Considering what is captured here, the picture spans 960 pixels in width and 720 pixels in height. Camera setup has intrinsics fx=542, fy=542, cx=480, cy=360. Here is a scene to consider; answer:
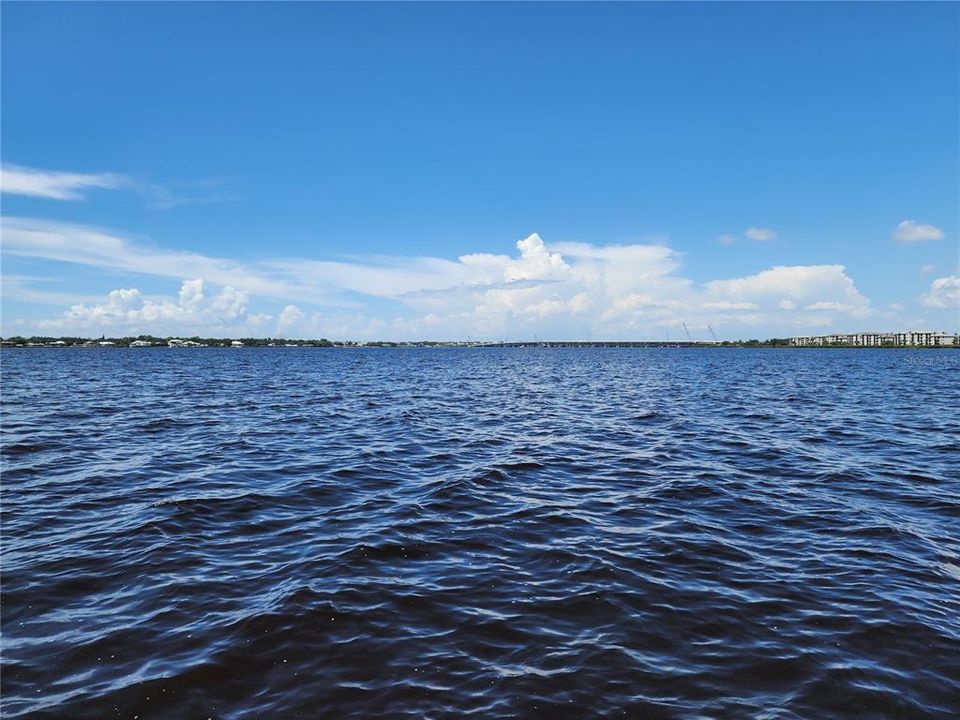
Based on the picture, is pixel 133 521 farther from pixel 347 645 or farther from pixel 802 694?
pixel 802 694

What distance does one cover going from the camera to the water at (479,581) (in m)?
7.41

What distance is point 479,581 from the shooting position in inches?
425

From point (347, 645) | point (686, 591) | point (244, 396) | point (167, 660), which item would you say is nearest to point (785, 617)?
point (686, 591)

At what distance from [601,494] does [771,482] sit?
633cm

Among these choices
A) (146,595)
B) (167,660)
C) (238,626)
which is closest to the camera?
(167,660)

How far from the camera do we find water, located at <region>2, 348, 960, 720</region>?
7406 mm

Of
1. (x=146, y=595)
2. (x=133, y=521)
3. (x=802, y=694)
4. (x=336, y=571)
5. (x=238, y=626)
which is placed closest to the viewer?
(x=802, y=694)

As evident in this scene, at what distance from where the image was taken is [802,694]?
7344mm

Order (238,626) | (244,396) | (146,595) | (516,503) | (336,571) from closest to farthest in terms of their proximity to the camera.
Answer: (238,626) → (146,595) → (336,571) → (516,503) → (244,396)

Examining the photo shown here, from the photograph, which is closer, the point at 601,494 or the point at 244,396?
the point at 601,494

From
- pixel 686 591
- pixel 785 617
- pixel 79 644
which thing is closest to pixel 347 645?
pixel 79 644

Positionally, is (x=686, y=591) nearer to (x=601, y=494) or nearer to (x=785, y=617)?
(x=785, y=617)

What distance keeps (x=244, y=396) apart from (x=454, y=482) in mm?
37249

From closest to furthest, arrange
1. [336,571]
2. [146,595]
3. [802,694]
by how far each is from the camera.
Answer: [802,694] → [146,595] → [336,571]
